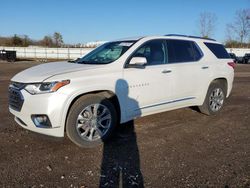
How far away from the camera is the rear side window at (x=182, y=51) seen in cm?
612

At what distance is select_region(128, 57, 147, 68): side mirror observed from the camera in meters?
5.22

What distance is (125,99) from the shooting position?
525 centimetres

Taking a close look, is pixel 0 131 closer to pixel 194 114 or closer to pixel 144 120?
pixel 144 120

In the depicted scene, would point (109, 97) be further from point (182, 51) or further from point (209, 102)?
point (209, 102)

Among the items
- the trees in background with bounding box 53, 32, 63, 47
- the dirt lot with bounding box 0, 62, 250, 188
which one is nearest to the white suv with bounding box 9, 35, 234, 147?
the dirt lot with bounding box 0, 62, 250, 188

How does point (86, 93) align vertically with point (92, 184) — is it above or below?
above

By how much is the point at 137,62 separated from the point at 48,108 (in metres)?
1.73

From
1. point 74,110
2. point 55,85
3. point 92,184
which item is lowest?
point 92,184

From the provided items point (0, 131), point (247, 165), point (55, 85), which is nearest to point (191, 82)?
point (247, 165)

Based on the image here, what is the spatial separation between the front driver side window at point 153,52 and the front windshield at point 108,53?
0.79 ft

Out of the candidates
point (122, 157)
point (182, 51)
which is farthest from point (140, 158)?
point (182, 51)

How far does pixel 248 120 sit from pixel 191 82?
1.69 meters

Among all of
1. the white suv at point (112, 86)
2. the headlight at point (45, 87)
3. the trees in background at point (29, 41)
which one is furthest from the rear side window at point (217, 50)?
the trees in background at point (29, 41)

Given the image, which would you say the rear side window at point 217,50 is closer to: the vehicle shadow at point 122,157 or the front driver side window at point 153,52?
the front driver side window at point 153,52
